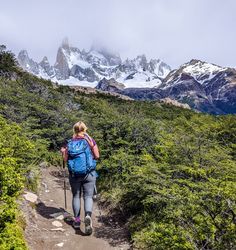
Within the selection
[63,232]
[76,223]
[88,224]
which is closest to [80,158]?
[88,224]

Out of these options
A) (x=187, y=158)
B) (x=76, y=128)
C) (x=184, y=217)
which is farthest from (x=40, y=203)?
(x=184, y=217)

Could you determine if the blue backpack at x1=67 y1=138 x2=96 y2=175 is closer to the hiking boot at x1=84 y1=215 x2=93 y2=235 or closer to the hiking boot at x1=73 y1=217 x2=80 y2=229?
the hiking boot at x1=84 y1=215 x2=93 y2=235

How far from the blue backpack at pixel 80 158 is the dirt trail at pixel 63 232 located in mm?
1553

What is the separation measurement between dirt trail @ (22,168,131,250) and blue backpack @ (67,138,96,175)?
5.09 feet

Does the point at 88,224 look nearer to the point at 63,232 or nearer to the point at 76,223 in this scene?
the point at 76,223

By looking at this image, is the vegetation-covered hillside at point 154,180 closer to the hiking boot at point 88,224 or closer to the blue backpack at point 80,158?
the hiking boot at point 88,224

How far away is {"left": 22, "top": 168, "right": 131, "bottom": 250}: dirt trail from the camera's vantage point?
24.0 feet

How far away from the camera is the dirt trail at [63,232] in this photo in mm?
7320

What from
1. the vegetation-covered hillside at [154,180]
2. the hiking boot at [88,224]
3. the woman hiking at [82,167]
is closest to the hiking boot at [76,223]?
the woman hiking at [82,167]

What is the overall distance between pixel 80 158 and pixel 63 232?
1.92 m

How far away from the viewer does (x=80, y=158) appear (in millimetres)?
7551

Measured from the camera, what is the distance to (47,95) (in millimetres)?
34094

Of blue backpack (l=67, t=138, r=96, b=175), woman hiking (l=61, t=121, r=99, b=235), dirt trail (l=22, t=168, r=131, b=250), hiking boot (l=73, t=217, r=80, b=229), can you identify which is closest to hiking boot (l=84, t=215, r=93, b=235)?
woman hiking (l=61, t=121, r=99, b=235)

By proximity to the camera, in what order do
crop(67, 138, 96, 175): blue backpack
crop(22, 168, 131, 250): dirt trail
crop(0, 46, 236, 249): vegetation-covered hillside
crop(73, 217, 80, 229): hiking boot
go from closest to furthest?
crop(0, 46, 236, 249): vegetation-covered hillside → crop(22, 168, 131, 250): dirt trail → crop(67, 138, 96, 175): blue backpack → crop(73, 217, 80, 229): hiking boot
